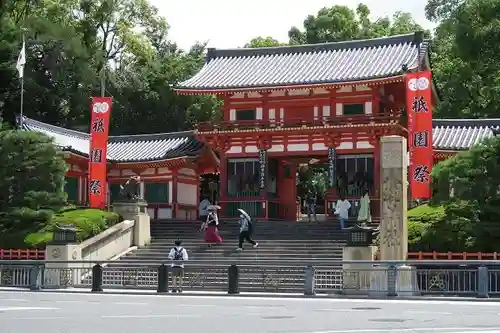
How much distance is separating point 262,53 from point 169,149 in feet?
24.8

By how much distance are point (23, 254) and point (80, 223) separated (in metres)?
2.46

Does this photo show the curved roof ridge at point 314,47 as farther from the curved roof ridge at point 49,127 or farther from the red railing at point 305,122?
the curved roof ridge at point 49,127

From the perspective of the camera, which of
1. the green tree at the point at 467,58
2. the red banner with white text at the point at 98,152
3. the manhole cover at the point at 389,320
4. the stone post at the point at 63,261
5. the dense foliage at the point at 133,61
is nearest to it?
the manhole cover at the point at 389,320

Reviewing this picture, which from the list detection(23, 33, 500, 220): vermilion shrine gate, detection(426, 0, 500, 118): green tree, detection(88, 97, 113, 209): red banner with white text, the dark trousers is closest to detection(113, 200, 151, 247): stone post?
detection(88, 97, 113, 209): red banner with white text

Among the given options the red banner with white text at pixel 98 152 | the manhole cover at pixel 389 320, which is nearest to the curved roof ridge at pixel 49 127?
the red banner with white text at pixel 98 152

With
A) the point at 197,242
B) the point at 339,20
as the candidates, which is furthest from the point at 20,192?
the point at 339,20

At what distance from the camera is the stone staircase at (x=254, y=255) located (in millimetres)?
26158

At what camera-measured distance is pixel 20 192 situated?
118ft

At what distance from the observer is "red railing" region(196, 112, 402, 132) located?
129 ft

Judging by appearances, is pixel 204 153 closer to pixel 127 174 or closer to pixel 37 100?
pixel 127 174

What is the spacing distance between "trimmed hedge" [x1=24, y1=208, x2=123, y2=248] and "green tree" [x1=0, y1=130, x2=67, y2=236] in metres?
0.59

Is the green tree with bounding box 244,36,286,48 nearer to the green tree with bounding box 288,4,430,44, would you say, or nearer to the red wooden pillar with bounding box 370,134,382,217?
the green tree with bounding box 288,4,430,44

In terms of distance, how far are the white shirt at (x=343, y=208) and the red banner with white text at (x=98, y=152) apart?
37.3ft

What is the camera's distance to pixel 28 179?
35.7 m
